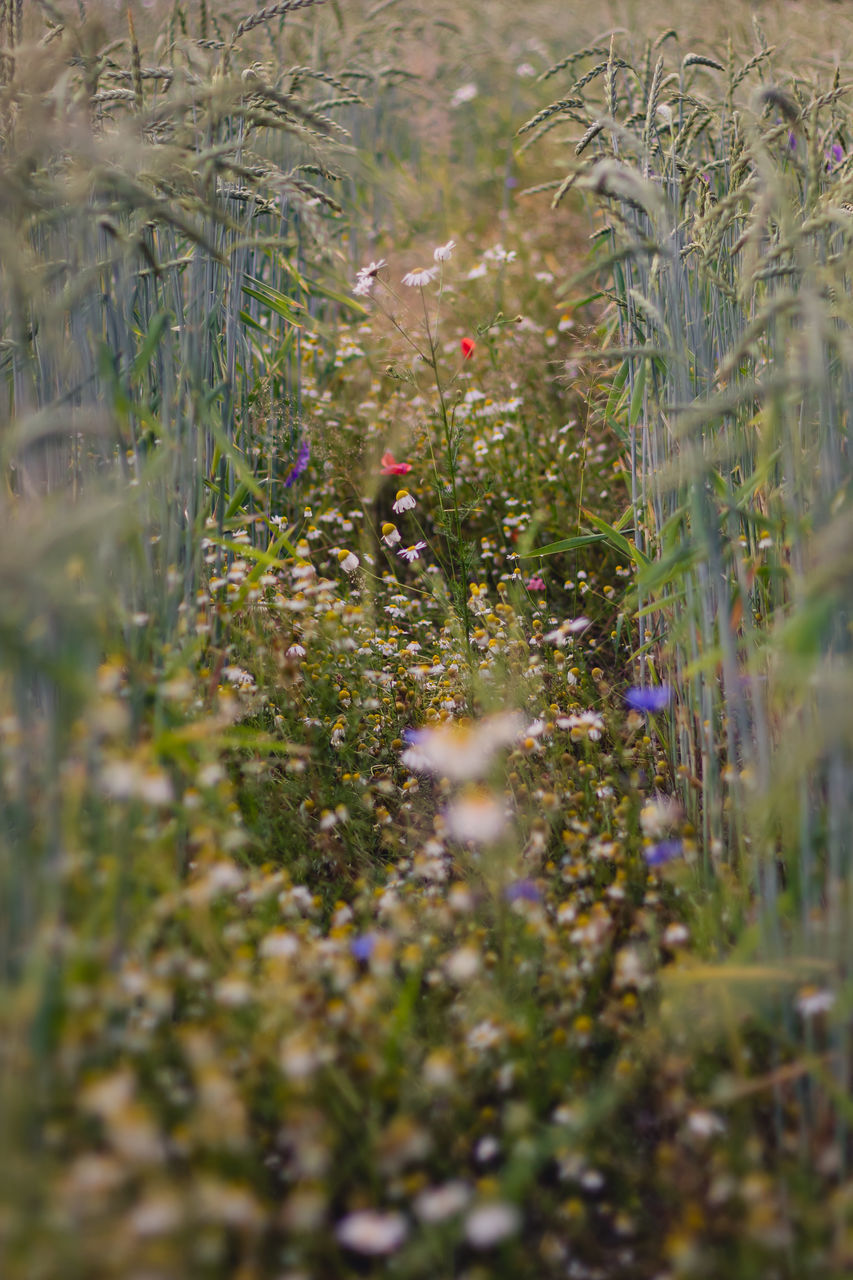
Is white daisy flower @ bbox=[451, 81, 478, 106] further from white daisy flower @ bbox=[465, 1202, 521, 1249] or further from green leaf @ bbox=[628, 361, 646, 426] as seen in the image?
white daisy flower @ bbox=[465, 1202, 521, 1249]

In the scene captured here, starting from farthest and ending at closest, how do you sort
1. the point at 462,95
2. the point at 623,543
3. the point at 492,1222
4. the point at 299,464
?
the point at 462,95 → the point at 299,464 → the point at 623,543 → the point at 492,1222

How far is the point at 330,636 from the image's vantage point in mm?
2072

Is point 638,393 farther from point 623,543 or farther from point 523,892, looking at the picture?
point 523,892

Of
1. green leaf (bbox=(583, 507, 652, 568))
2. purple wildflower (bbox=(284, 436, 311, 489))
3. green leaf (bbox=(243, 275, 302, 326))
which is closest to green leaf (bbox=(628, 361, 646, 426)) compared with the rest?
green leaf (bbox=(583, 507, 652, 568))

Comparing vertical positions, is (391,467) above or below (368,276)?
below

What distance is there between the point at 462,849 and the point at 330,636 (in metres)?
0.59

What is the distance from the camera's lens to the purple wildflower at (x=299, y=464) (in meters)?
2.63

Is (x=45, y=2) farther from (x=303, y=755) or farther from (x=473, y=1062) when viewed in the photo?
(x=473, y=1062)

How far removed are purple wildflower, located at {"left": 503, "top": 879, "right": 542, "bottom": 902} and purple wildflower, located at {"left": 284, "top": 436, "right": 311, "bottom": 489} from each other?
4.83 ft

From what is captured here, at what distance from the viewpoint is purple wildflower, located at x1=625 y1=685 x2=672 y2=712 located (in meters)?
1.85

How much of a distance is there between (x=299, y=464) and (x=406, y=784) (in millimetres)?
1131

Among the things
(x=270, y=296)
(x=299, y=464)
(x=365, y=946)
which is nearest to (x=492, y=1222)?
(x=365, y=946)

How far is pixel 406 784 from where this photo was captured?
1913 mm

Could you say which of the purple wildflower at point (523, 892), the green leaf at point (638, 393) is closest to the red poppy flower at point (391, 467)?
the green leaf at point (638, 393)
